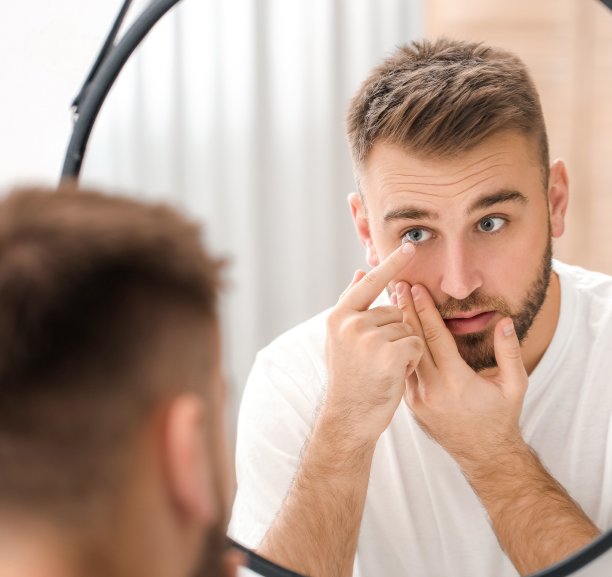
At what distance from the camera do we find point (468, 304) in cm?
62

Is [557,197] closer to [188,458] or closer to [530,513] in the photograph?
[530,513]

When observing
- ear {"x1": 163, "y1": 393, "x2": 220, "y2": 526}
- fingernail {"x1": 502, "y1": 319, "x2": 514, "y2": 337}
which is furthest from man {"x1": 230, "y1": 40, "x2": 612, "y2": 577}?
ear {"x1": 163, "y1": 393, "x2": 220, "y2": 526}

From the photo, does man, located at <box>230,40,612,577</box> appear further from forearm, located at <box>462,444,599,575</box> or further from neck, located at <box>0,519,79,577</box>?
neck, located at <box>0,519,79,577</box>

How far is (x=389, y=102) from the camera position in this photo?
0.63m

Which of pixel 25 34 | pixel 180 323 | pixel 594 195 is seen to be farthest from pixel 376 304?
pixel 25 34

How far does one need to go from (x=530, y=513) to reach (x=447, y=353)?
138mm

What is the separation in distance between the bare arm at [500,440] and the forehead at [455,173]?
0.24 feet

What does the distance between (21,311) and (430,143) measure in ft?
→ 1.34

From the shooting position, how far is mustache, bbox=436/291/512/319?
62 centimetres

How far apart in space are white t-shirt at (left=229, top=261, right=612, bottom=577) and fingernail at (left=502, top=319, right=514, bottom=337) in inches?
1.6

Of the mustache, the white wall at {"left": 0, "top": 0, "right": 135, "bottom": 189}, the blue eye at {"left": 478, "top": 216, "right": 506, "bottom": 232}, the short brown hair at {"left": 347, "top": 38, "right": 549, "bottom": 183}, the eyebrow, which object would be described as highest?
the white wall at {"left": 0, "top": 0, "right": 135, "bottom": 189}

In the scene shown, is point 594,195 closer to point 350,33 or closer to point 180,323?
point 350,33

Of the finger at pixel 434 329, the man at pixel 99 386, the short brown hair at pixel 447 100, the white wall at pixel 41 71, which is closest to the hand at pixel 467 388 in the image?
the finger at pixel 434 329

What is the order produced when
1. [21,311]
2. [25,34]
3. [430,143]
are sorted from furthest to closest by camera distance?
[25,34] → [430,143] → [21,311]
